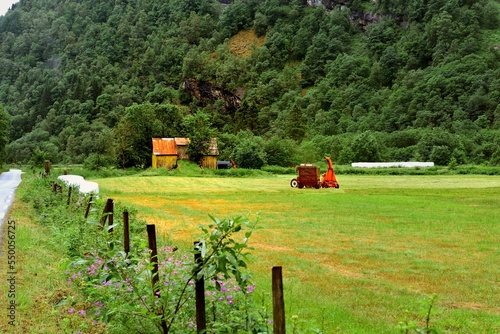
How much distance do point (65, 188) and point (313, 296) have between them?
1789 centimetres

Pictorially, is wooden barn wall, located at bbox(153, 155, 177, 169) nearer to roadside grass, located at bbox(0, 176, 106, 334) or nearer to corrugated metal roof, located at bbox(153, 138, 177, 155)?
corrugated metal roof, located at bbox(153, 138, 177, 155)

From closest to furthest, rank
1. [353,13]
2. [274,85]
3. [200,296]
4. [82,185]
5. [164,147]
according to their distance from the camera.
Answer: [200,296], [82,185], [164,147], [274,85], [353,13]

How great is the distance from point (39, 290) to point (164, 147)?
62025mm

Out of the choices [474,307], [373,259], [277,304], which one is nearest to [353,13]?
[373,259]

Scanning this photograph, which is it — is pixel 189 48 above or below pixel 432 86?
above

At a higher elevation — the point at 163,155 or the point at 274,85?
the point at 274,85

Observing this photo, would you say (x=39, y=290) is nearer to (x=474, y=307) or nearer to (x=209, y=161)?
(x=474, y=307)

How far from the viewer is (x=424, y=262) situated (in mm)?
12055

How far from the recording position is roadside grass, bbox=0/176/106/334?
6.09 metres

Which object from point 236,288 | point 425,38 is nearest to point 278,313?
point 236,288

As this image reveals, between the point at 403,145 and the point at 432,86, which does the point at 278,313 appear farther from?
the point at 432,86

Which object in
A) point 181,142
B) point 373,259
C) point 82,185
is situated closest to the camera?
point 373,259

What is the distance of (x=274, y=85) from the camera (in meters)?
153

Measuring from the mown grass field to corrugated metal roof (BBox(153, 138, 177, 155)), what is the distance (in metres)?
42.3
